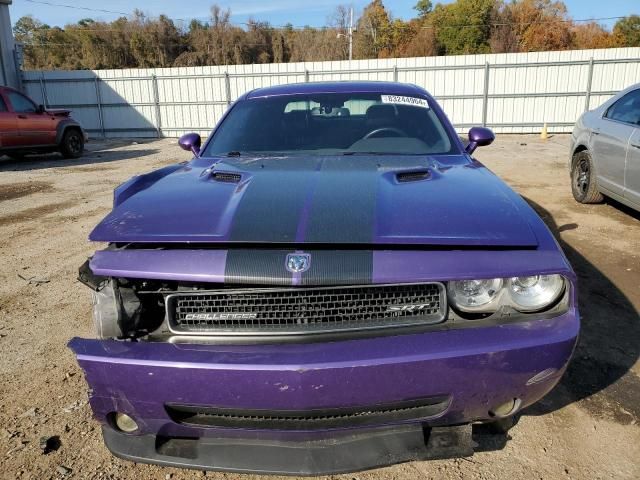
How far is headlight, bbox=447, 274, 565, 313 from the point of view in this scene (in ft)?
5.50

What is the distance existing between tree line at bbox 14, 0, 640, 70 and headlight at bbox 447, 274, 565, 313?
52043 millimetres

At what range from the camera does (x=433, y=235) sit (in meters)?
1.65

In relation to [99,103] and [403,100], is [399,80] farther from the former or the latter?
[403,100]

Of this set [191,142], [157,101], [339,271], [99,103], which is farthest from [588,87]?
[339,271]

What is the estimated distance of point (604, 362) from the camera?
2.75 meters

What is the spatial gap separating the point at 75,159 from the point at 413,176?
13.0m

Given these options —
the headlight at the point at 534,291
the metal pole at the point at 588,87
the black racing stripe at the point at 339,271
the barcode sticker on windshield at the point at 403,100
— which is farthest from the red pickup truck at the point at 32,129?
the metal pole at the point at 588,87

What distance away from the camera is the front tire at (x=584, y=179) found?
6086mm

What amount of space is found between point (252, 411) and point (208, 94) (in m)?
18.3

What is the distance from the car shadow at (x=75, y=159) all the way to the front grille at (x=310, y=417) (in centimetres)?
1163

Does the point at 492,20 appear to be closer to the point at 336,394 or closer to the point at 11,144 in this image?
the point at 11,144

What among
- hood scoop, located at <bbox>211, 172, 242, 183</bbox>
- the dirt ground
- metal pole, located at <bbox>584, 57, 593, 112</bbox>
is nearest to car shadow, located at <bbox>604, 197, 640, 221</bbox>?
the dirt ground

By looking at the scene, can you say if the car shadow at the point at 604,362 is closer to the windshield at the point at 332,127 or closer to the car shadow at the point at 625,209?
the windshield at the point at 332,127

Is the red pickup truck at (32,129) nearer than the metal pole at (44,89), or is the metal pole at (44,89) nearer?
the red pickup truck at (32,129)
